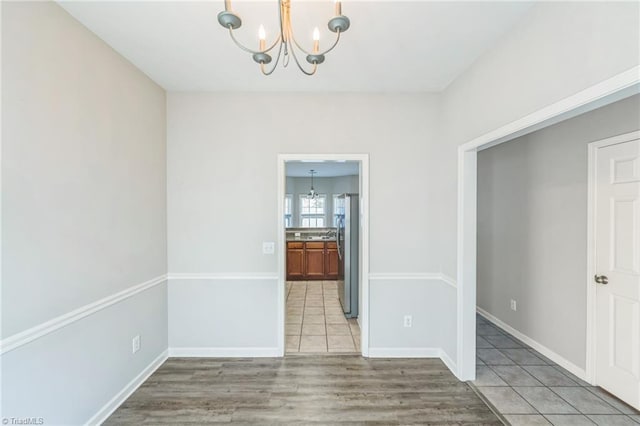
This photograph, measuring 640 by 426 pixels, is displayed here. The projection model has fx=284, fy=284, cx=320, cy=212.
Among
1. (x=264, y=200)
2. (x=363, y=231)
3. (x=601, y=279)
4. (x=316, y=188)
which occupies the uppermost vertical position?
(x=316, y=188)

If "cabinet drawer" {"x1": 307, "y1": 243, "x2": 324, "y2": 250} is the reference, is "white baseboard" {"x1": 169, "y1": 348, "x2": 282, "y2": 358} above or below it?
below

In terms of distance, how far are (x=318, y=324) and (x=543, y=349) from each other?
2558 millimetres

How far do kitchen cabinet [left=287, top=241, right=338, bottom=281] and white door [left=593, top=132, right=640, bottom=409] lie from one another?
14.9ft

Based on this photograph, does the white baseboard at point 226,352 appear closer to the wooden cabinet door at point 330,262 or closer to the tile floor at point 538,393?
the tile floor at point 538,393

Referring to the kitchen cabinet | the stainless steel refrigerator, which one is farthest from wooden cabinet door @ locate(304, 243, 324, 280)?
the stainless steel refrigerator

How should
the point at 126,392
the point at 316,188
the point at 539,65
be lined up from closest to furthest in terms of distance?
1. the point at 539,65
2. the point at 126,392
3. the point at 316,188

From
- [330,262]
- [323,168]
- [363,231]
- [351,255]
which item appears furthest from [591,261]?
[323,168]

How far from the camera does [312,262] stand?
6457mm

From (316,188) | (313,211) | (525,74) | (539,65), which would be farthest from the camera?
(313,211)

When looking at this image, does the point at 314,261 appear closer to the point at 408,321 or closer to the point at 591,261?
the point at 408,321

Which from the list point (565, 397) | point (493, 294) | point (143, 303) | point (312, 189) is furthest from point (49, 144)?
point (312, 189)

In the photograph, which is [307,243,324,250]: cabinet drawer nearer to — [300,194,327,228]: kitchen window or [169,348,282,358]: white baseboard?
[300,194,327,228]: kitchen window

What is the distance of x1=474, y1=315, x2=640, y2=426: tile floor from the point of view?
2090 millimetres

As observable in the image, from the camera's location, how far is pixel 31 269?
61.8 inches
